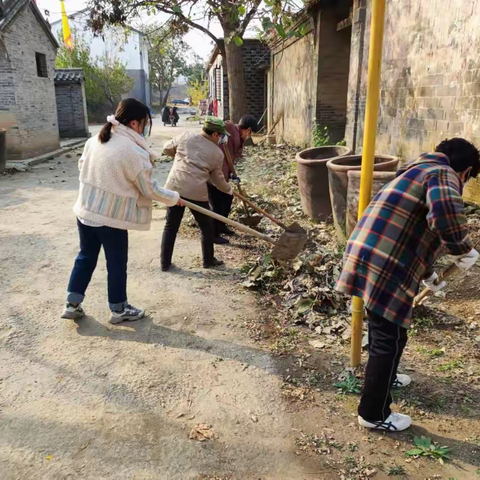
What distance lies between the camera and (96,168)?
3146 millimetres

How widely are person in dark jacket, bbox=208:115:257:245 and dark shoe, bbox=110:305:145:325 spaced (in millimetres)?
2027

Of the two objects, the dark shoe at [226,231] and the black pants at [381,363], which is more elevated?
the black pants at [381,363]

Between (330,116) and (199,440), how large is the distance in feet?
30.3

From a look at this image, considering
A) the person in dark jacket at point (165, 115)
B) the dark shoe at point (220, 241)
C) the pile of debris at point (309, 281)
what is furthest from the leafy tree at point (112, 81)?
the dark shoe at point (220, 241)

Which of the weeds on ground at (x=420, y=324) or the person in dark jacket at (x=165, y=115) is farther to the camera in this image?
the person in dark jacket at (x=165, y=115)

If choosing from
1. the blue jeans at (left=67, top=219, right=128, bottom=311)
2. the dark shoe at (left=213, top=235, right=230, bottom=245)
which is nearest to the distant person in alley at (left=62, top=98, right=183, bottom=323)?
the blue jeans at (left=67, top=219, right=128, bottom=311)

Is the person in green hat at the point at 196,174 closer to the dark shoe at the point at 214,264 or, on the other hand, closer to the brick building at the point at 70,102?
the dark shoe at the point at 214,264

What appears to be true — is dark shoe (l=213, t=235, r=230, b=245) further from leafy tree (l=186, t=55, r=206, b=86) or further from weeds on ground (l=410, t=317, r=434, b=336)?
leafy tree (l=186, t=55, r=206, b=86)

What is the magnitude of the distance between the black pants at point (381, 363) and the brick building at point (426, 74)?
351 cm

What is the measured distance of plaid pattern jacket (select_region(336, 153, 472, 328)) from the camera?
6.52ft

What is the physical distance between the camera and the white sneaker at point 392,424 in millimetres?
2348

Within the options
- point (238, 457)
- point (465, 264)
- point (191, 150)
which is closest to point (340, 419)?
point (238, 457)

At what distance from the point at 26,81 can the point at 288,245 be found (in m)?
12.5

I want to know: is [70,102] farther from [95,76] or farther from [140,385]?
[140,385]
